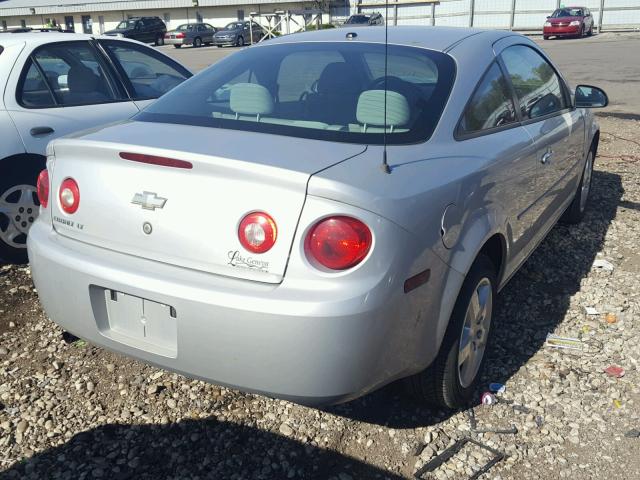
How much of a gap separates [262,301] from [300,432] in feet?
3.13

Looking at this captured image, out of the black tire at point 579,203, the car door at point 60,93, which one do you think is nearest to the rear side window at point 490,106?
the black tire at point 579,203

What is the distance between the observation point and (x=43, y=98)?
4.72 metres

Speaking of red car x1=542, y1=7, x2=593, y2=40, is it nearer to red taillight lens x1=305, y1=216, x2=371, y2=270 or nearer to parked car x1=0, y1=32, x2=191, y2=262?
parked car x1=0, y1=32, x2=191, y2=262

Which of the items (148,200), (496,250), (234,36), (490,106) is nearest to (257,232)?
(148,200)

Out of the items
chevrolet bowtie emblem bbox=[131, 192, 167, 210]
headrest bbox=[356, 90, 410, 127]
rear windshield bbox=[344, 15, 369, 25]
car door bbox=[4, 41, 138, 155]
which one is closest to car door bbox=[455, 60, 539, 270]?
headrest bbox=[356, 90, 410, 127]

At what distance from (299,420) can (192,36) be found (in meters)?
40.7

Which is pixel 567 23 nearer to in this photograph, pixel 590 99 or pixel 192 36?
pixel 192 36

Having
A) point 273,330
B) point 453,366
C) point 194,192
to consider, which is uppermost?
point 194,192

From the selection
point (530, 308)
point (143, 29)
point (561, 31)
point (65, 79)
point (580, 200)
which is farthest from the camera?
point (143, 29)

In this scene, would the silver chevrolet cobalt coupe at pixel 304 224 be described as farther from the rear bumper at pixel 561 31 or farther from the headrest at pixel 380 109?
the rear bumper at pixel 561 31

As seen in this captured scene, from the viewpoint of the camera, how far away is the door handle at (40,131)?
4.54 metres

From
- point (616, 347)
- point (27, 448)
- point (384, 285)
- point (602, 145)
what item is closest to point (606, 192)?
point (602, 145)

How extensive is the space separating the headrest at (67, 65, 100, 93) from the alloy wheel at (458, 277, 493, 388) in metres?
3.56

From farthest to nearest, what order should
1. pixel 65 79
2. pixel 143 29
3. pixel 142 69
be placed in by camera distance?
pixel 143 29
pixel 142 69
pixel 65 79
